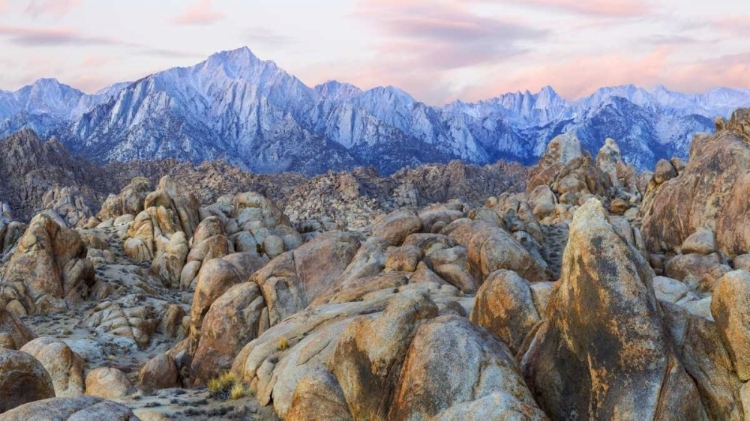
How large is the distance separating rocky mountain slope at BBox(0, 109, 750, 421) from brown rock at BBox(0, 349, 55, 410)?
0.06m

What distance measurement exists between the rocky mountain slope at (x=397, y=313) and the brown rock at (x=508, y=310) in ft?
0.19

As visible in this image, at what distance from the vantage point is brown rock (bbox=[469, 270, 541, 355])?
1912cm

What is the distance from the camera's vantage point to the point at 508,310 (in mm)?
19469

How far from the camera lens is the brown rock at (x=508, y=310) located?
19125mm

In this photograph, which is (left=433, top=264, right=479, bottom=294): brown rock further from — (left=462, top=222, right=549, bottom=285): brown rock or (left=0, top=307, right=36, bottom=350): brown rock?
(left=0, top=307, right=36, bottom=350): brown rock

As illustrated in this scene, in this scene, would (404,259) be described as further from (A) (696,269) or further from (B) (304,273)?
(A) (696,269)

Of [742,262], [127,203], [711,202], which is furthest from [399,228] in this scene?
[127,203]

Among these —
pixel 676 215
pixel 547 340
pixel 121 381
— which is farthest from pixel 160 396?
pixel 676 215

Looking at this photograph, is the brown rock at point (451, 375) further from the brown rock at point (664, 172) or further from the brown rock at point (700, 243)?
the brown rock at point (664, 172)

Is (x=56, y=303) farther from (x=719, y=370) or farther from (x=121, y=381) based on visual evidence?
(x=719, y=370)

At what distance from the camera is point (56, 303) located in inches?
1903

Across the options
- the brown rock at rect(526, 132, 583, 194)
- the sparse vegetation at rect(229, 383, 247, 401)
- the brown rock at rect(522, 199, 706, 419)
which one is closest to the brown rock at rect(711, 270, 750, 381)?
the brown rock at rect(522, 199, 706, 419)

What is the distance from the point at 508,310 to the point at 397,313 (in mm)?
4172

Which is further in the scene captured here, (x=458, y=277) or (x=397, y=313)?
(x=458, y=277)
